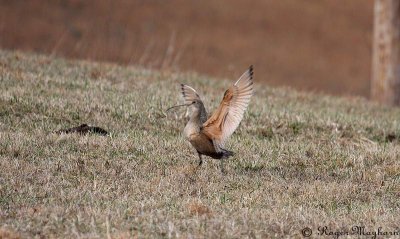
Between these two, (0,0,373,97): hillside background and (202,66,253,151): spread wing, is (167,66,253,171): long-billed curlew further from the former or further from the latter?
(0,0,373,97): hillside background

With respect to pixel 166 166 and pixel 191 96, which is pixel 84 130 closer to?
pixel 166 166

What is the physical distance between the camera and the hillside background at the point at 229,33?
2480 cm

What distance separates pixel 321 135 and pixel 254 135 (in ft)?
3.14

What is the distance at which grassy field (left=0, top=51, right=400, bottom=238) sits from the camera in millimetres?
6582

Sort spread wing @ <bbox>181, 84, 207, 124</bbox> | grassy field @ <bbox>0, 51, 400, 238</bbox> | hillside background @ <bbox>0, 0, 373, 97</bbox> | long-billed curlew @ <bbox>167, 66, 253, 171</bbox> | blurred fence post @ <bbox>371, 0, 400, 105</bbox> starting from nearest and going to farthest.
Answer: grassy field @ <bbox>0, 51, 400, 238</bbox>
long-billed curlew @ <bbox>167, 66, 253, 171</bbox>
spread wing @ <bbox>181, 84, 207, 124</bbox>
blurred fence post @ <bbox>371, 0, 400, 105</bbox>
hillside background @ <bbox>0, 0, 373, 97</bbox>

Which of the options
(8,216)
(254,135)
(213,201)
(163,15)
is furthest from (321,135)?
(163,15)

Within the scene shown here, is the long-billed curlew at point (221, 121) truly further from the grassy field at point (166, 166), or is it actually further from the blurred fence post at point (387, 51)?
the blurred fence post at point (387, 51)

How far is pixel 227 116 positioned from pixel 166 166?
963 millimetres

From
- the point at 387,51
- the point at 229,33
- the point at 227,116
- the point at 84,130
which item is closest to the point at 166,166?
the point at 227,116

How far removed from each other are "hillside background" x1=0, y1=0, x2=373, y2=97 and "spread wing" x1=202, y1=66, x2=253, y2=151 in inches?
546

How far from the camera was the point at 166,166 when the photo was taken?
27.9 ft

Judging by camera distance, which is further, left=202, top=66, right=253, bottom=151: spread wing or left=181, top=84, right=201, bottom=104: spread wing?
left=181, top=84, right=201, bottom=104: spread wing

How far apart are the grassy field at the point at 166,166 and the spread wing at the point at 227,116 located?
477mm

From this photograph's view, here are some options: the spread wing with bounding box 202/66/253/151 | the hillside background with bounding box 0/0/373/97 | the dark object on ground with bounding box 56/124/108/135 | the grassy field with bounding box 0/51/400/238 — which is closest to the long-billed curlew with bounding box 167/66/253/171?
the spread wing with bounding box 202/66/253/151
